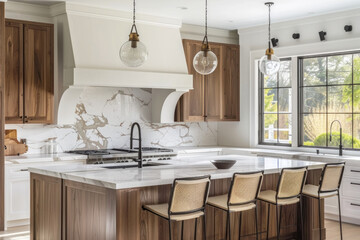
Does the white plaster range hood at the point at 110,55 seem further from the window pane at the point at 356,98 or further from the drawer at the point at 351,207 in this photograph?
the drawer at the point at 351,207

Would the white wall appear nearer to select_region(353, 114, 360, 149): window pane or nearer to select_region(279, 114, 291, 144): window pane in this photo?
select_region(279, 114, 291, 144): window pane

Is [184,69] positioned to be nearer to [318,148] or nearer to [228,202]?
[318,148]

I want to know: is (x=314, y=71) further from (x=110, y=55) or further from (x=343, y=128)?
(x=110, y=55)

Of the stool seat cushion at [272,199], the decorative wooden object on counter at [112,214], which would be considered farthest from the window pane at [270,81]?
the stool seat cushion at [272,199]

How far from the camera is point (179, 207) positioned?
12.7 feet

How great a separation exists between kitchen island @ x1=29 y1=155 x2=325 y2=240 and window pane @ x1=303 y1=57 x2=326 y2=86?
229cm

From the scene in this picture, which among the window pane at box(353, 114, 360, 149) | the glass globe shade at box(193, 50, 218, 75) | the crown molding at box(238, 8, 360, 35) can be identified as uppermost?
the crown molding at box(238, 8, 360, 35)

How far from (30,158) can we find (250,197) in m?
3.02

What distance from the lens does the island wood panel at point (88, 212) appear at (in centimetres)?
389

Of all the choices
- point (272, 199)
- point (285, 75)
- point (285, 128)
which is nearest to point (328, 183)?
point (272, 199)

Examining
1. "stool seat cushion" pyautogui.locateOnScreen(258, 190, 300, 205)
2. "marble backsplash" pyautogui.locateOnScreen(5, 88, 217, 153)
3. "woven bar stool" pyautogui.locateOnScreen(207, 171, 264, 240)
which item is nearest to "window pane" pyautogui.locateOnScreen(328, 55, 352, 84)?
"marble backsplash" pyautogui.locateOnScreen(5, 88, 217, 153)

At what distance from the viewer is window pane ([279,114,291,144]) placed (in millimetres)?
7695

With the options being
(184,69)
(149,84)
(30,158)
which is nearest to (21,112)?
(30,158)

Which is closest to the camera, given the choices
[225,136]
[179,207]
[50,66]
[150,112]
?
[179,207]
